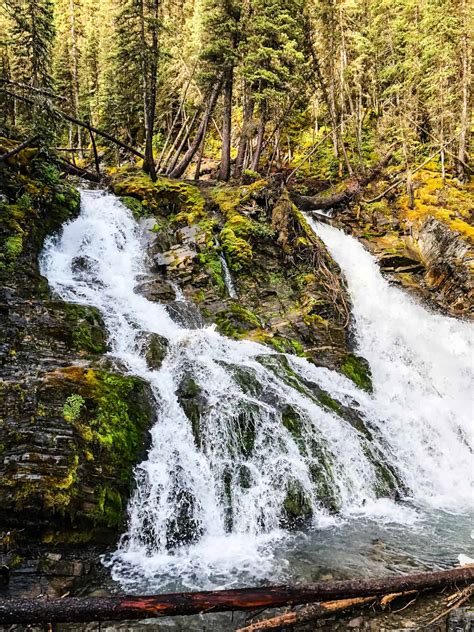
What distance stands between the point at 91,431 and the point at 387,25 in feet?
109

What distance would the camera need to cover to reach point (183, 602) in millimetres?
4332

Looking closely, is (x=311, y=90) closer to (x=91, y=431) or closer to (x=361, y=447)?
(x=361, y=447)

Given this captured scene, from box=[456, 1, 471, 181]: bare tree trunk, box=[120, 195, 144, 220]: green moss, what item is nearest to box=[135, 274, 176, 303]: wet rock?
box=[120, 195, 144, 220]: green moss

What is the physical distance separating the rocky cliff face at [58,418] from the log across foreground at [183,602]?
3.01 m

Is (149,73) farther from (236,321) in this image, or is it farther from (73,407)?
(73,407)

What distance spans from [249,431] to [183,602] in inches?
217

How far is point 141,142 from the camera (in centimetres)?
4128

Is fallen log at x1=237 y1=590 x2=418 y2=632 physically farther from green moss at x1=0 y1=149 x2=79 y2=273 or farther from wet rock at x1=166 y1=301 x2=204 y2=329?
green moss at x1=0 y1=149 x2=79 y2=273

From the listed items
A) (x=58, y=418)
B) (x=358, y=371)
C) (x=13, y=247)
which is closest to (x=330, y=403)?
(x=358, y=371)

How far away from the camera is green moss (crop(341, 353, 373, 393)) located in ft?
47.1

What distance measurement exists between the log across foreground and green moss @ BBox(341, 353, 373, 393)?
30.8ft

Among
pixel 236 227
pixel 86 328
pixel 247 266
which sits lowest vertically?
pixel 86 328

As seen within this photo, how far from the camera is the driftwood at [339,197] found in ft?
80.8

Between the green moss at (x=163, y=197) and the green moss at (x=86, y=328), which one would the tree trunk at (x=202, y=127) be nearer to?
the green moss at (x=163, y=197)
